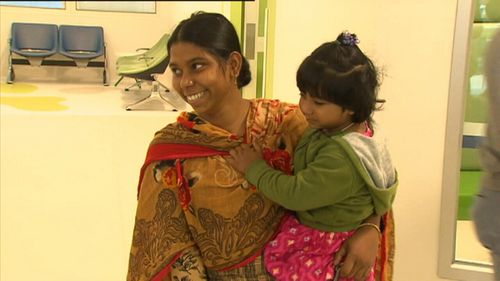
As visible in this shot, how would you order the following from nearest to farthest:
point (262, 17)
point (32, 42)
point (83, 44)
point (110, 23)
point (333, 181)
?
point (333, 181), point (262, 17), point (32, 42), point (83, 44), point (110, 23)

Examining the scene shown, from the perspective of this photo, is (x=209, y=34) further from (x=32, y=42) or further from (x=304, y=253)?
(x=32, y=42)

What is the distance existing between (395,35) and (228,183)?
1373 millimetres

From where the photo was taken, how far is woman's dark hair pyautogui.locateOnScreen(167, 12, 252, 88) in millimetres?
1319

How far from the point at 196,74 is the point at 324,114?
0.32 metres

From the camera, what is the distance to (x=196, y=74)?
4.32 ft

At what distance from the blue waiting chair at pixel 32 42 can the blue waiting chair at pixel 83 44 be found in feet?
0.49

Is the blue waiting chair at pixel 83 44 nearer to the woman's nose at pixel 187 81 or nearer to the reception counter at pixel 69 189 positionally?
the reception counter at pixel 69 189

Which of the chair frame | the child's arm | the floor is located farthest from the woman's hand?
the chair frame

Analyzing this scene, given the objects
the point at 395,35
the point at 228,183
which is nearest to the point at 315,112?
the point at 228,183

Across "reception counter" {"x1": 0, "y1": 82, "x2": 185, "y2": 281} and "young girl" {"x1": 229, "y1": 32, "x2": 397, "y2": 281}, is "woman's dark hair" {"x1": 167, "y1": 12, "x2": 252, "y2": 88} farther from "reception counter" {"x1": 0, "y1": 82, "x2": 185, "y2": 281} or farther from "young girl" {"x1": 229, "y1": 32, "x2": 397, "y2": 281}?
"reception counter" {"x1": 0, "y1": 82, "x2": 185, "y2": 281}

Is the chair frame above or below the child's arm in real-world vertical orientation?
below

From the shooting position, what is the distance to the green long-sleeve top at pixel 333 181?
1.22 m

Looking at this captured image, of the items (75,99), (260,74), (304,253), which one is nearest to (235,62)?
(304,253)

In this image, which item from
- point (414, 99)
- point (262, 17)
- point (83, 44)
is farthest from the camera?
point (83, 44)
